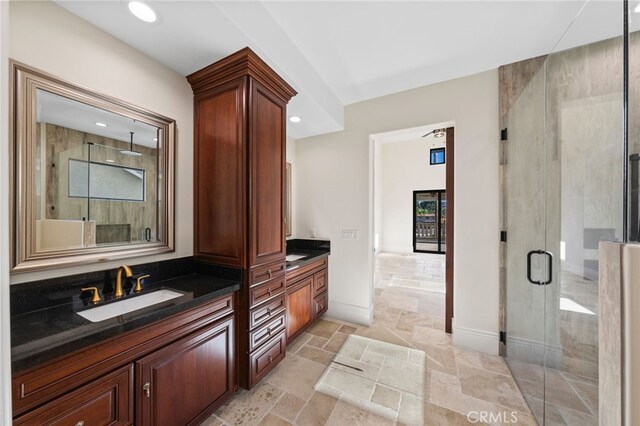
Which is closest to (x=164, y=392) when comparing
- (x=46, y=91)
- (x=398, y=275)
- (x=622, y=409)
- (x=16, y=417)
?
(x=16, y=417)

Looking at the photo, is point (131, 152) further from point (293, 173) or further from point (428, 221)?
point (428, 221)

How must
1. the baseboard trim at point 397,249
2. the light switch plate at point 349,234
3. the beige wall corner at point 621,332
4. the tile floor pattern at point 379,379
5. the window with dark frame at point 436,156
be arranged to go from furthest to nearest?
the baseboard trim at point 397,249, the window with dark frame at point 436,156, the light switch plate at point 349,234, the tile floor pattern at point 379,379, the beige wall corner at point 621,332

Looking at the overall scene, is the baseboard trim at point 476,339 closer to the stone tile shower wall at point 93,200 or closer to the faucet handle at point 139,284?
the faucet handle at point 139,284

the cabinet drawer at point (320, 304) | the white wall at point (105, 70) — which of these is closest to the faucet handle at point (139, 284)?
the white wall at point (105, 70)

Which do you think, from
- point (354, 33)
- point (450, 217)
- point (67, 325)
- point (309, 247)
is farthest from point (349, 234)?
point (67, 325)

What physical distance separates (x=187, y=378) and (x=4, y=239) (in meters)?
1.21

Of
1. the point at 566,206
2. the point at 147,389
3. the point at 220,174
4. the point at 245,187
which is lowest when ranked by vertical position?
the point at 147,389

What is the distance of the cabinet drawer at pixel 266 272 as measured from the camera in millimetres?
1744

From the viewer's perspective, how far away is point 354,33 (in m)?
1.92

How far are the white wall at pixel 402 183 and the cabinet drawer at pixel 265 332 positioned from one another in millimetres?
6453

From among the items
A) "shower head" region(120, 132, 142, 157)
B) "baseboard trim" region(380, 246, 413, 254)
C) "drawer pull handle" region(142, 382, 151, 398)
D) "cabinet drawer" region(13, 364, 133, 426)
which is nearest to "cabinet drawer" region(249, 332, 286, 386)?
"drawer pull handle" region(142, 382, 151, 398)

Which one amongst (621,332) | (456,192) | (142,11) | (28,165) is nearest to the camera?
(621,332)

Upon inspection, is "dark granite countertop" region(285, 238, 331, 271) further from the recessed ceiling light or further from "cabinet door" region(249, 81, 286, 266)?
the recessed ceiling light

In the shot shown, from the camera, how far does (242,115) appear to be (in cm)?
169
